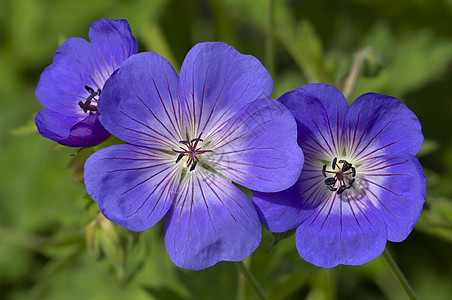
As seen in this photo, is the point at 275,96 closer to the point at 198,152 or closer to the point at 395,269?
the point at 198,152

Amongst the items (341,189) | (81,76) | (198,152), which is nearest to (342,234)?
(341,189)

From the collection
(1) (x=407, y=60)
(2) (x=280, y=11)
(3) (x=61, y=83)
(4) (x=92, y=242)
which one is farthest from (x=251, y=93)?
(1) (x=407, y=60)

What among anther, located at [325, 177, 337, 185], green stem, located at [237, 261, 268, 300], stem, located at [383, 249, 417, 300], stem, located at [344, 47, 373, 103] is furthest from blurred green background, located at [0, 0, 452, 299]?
anther, located at [325, 177, 337, 185]

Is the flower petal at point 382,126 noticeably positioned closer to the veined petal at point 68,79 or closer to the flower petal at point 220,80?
the flower petal at point 220,80

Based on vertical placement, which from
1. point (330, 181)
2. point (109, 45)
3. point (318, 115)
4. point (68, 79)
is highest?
point (109, 45)

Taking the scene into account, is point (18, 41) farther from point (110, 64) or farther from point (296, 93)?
point (296, 93)

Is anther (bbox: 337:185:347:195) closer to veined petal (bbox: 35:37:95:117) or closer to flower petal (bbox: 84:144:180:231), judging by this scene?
flower petal (bbox: 84:144:180:231)
